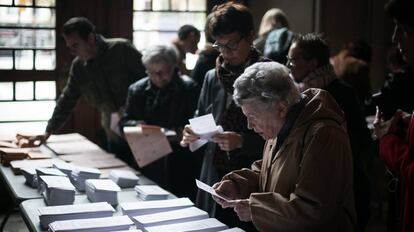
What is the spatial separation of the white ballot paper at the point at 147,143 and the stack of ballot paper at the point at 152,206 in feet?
3.01

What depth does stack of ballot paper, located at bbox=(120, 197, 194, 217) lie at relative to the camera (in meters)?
2.77

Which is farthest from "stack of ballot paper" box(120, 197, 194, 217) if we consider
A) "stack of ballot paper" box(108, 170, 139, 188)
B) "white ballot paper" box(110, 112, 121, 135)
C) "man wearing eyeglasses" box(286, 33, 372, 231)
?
"white ballot paper" box(110, 112, 121, 135)

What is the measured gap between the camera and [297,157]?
→ 87.3 inches

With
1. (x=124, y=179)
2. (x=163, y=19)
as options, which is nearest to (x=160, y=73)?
(x=124, y=179)

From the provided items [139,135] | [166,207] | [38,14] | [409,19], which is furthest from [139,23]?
[409,19]

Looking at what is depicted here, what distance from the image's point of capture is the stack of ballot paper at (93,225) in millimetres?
2480

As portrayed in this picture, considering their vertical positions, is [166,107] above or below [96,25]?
below

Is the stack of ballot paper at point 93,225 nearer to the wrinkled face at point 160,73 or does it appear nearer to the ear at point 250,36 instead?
the ear at point 250,36

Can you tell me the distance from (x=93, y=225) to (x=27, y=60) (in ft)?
11.8

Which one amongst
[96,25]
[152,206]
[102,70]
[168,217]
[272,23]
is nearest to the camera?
[168,217]

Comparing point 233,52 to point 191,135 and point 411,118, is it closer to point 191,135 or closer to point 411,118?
point 191,135

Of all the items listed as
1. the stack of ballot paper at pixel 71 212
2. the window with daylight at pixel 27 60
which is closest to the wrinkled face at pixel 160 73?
the stack of ballot paper at pixel 71 212

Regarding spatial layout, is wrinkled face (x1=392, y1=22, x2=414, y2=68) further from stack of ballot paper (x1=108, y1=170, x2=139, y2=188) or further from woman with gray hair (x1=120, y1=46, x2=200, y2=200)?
woman with gray hair (x1=120, y1=46, x2=200, y2=200)

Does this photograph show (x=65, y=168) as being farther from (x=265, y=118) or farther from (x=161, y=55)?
(x=265, y=118)
